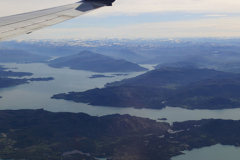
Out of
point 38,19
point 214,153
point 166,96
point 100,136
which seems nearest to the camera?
point 38,19

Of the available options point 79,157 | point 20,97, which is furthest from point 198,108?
point 20,97

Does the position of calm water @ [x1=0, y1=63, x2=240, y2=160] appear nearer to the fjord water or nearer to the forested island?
the fjord water

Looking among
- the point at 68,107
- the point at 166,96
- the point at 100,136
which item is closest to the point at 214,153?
the point at 100,136

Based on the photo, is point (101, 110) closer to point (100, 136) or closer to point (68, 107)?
point (68, 107)

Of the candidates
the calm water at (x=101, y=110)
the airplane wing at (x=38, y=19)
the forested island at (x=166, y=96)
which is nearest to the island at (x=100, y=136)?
the calm water at (x=101, y=110)

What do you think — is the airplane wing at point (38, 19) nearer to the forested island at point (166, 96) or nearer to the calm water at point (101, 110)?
the calm water at point (101, 110)

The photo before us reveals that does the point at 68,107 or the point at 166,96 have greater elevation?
the point at 68,107

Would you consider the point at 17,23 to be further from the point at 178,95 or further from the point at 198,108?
the point at 178,95
